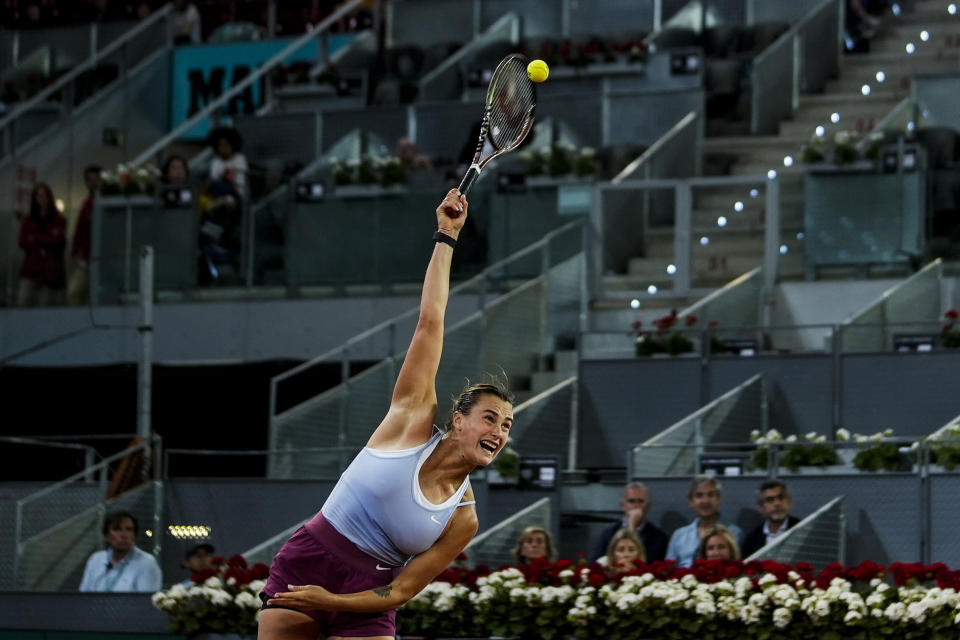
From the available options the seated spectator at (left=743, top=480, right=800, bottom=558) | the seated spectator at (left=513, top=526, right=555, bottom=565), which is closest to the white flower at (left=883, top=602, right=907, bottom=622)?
the seated spectator at (left=743, top=480, right=800, bottom=558)

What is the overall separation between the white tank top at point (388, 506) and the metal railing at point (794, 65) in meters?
13.7

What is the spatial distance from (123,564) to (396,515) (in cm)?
694

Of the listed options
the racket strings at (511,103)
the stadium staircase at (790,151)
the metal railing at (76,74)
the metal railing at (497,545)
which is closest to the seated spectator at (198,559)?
the metal railing at (497,545)

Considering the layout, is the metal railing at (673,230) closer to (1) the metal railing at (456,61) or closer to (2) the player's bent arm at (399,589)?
(1) the metal railing at (456,61)

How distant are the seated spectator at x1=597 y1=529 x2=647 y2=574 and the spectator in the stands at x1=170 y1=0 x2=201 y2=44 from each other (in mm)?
13935

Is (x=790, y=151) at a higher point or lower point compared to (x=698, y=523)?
higher

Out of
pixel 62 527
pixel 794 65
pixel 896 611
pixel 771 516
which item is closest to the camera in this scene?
pixel 896 611

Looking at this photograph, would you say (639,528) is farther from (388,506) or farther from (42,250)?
(42,250)

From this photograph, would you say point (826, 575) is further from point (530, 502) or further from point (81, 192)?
point (81, 192)

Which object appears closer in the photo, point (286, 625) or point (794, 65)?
point (286, 625)

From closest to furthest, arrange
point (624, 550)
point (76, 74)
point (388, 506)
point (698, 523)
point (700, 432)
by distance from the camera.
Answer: point (388, 506), point (624, 550), point (698, 523), point (700, 432), point (76, 74)

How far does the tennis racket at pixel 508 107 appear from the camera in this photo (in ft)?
22.0

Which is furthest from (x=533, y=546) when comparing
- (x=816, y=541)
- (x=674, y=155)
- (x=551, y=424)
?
(x=674, y=155)

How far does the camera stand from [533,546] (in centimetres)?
1130
